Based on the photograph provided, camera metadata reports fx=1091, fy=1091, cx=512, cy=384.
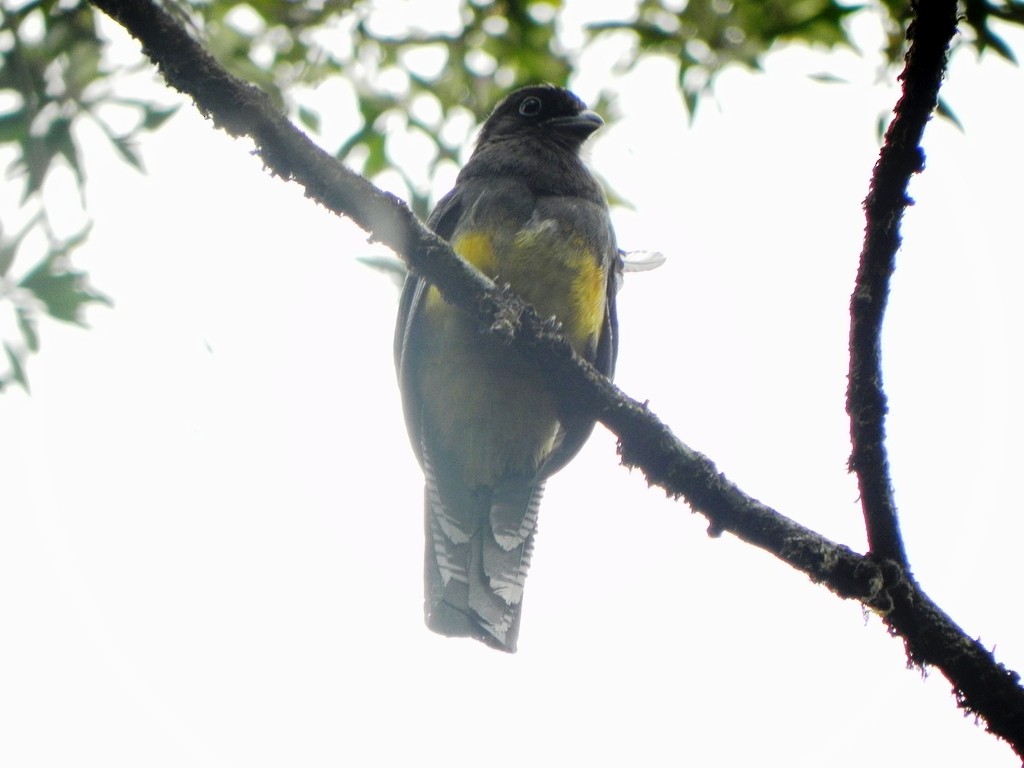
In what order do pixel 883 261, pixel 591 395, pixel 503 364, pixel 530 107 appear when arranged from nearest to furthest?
1. pixel 883 261
2. pixel 591 395
3. pixel 503 364
4. pixel 530 107

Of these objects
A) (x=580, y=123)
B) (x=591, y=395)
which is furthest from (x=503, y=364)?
(x=580, y=123)

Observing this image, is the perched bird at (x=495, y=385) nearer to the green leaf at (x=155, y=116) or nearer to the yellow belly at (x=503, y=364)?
the yellow belly at (x=503, y=364)

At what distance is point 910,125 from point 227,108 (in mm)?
1538

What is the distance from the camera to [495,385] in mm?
4027

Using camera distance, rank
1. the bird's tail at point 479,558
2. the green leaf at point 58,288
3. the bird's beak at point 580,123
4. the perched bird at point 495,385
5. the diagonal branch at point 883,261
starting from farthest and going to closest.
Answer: the bird's beak at point 580,123 → the green leaf at point 58,288 → the perched bird at point 495,385 → the bird's tail at point 479,558 → the diagonal branch at point 883,261

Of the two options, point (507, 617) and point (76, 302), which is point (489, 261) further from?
point (76, 302)

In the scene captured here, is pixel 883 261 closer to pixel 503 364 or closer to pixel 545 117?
pixel 503 364

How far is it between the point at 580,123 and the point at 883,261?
2825 millimetres

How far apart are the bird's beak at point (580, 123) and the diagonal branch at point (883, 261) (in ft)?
9.12

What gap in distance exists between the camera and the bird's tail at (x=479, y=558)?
376 centimetres

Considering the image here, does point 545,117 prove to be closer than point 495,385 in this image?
No

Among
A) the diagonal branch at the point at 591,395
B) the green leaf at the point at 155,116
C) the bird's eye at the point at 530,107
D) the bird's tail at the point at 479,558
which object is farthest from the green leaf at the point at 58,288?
the diagonal branch at the point at 591,395

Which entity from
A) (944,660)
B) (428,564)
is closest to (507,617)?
(428,564)

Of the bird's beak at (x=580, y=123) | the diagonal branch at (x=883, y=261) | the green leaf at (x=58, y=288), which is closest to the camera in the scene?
the diagonal branch at (x=883, y=261)
